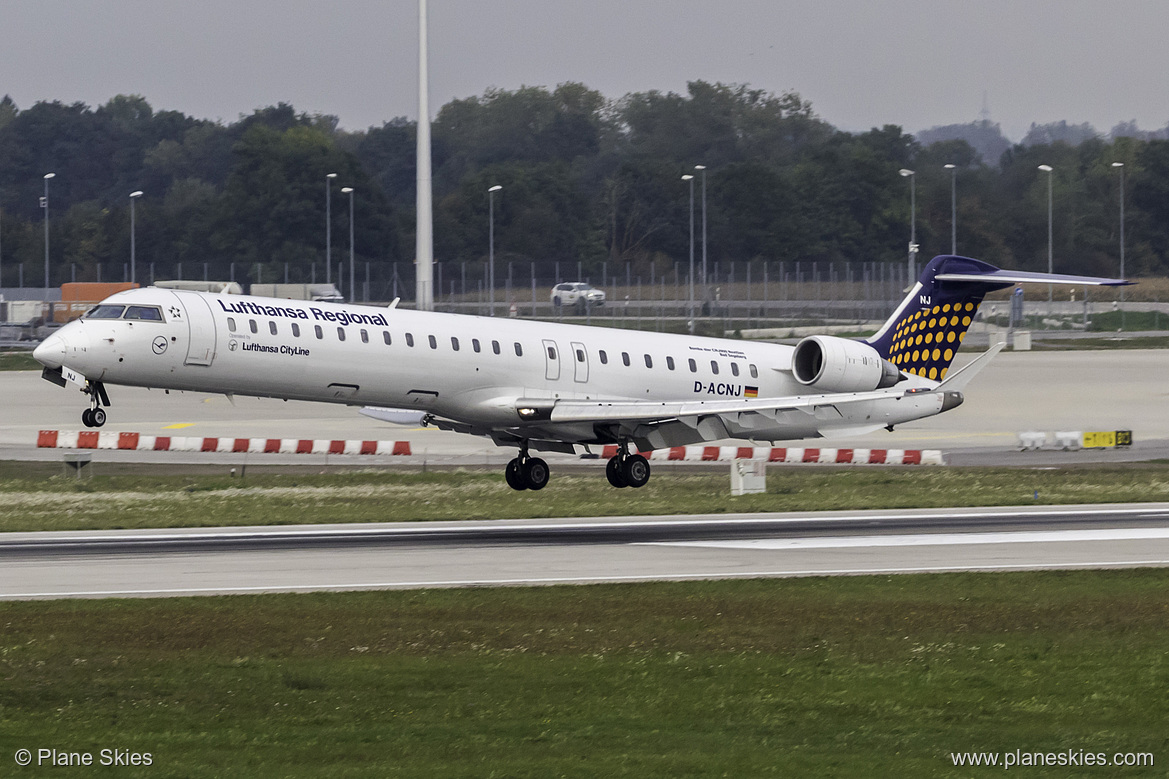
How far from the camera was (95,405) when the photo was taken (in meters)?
26.3

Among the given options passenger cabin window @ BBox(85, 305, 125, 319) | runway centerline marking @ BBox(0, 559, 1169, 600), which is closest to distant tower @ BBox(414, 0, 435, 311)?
passenger cabin window @ BBox(85, 305, 125, 319)

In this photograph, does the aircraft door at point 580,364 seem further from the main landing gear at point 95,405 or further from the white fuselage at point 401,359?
the main landing gear at point 95,405

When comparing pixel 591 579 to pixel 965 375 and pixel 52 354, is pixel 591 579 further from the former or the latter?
pixel 965 375

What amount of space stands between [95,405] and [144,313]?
6.95ft

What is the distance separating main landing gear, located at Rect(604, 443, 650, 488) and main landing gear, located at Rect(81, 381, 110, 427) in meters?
10.7

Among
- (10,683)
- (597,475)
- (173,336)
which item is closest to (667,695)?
(10,683)

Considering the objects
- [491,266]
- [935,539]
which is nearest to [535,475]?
[935,539]

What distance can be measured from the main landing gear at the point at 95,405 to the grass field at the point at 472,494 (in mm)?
2833

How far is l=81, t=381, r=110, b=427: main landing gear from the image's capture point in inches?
1019

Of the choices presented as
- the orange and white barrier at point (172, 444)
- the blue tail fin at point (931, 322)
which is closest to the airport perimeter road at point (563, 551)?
the blue tail fin at point (931, 322)

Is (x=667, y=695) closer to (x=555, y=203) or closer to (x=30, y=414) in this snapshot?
(x=30, y=414)

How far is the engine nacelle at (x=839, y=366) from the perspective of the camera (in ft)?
112

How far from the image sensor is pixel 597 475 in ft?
130

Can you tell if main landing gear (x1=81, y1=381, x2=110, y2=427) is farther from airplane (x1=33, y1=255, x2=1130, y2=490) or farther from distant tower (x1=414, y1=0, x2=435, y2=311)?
distant tower (x1=414, y1=0, x2=435, y2=311)
